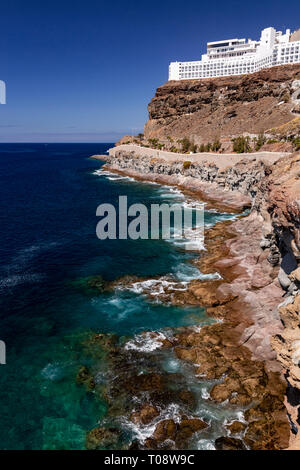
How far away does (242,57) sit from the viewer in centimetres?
16100

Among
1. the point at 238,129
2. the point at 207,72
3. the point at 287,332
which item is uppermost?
the point at 207,72

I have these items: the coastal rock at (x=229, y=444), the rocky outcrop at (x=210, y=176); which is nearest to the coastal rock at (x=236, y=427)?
the coastal rock at (x=229, y=444)

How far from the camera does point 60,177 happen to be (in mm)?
133125

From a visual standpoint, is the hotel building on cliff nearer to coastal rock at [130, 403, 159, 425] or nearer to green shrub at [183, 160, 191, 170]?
green shrub at [183, 160, 191, 170]

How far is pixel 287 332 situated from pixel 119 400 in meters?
13.3

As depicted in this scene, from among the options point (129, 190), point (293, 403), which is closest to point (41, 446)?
point (293, 403)

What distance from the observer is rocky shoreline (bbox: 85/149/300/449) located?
19562mm

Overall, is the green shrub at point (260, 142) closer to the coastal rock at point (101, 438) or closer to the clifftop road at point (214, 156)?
the clifftop road at point (214, 156)

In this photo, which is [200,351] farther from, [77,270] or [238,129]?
[238,129]

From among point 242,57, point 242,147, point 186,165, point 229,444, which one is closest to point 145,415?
point 229,444

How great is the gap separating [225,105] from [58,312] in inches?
5479
